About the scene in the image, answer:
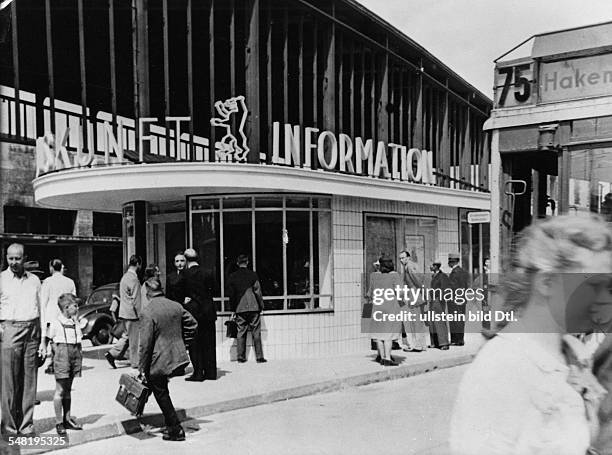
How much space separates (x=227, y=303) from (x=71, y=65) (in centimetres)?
472

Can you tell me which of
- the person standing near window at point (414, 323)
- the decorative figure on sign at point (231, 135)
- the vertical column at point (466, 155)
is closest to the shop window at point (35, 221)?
the decorative figure on sign at point (231, 135)

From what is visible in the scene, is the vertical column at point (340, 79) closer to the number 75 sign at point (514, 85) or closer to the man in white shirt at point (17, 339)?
the man in white shirt at point (17, 339)

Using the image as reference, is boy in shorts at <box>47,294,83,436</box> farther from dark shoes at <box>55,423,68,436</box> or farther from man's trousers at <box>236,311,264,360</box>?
man's trousers at <box>236,311,264,360</box>

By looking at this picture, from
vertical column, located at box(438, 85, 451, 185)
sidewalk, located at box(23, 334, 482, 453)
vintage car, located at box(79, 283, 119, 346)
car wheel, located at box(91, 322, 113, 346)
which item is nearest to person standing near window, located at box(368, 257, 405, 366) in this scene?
sidewalk, located at box(23, 334, 482, 453)

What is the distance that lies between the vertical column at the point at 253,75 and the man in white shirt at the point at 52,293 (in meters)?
3.37

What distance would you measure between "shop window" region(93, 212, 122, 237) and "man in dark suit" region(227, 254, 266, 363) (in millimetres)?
12034

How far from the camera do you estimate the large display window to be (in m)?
9.81

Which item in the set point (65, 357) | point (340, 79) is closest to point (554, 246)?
point (65, 357)

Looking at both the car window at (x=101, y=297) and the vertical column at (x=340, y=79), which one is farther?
the car window at (x=101, y=297)

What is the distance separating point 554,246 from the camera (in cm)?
158

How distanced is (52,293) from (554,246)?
632 centimetres

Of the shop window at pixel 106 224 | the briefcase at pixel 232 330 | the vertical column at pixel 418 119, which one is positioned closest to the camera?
the briefcase at pixel 232 330

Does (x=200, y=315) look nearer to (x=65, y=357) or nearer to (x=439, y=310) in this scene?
(x=65, y=357)

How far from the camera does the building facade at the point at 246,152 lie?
30.2 feet
